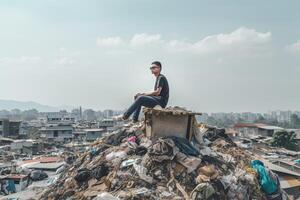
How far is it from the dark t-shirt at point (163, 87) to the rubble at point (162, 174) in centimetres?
81

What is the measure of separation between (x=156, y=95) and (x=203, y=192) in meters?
2.36

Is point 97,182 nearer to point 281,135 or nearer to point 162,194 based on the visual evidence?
point 162,194

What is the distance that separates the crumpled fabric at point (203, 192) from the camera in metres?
6.25

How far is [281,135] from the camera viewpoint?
168 ft

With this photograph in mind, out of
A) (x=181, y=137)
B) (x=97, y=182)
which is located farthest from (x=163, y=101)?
(x=97, y=182)

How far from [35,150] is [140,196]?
4974 cm

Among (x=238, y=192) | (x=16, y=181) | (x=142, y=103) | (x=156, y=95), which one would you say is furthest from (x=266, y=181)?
(x=16, y=181)

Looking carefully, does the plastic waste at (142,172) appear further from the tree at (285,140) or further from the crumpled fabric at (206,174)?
the tree at (285,140)

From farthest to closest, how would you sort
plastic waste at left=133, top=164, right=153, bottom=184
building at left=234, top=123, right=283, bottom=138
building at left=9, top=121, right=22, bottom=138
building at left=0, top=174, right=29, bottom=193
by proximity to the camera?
building at left=9, top=121, right=22, bottom=138
building at left=234, top=123, right=283, bottom=138
building at left=0, top=174, right=29, bottom=193
plastic waste at left=133, top=164, right=153, bottom=184

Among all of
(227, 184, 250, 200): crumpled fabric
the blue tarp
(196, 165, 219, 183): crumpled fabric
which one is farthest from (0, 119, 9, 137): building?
(227, 184, 250, 200): crumpled fabric

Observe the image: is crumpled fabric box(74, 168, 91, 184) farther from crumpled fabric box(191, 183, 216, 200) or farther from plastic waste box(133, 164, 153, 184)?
crumpled fabric box(191, 183, 216, 200)

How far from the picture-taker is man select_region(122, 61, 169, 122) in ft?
26.0

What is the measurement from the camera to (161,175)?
667 centimetres

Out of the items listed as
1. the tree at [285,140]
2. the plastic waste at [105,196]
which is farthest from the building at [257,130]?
the plastic waste at [105,196]
